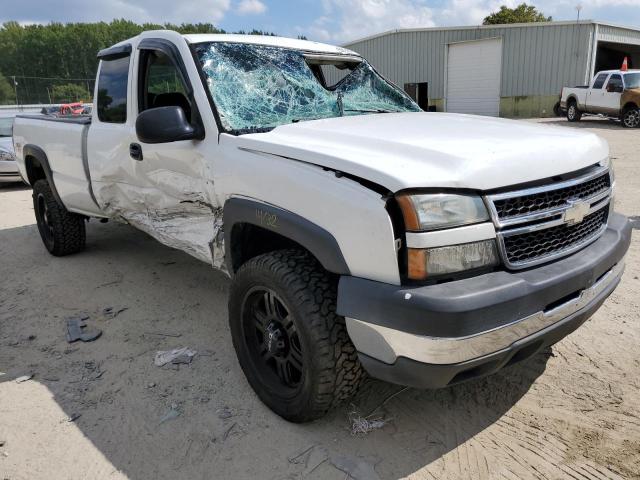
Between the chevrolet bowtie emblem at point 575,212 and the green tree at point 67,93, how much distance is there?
42.0m

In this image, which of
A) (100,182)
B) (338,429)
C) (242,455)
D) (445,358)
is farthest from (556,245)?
(100,182)

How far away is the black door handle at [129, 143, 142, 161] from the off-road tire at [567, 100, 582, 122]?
19210 millimetres

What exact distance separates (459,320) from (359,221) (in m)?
0.53

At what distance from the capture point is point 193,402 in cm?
282

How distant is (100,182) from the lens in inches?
166

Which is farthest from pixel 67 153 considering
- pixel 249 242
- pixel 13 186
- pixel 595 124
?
pixel 595 124

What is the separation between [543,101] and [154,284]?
23.2 metres

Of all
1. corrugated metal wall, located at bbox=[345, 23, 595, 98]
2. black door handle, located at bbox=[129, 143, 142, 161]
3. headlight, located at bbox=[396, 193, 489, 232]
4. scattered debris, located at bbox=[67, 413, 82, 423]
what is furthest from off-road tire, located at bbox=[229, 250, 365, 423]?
corrugated metal wall, located at bbox=[345, 23, 595, 98]

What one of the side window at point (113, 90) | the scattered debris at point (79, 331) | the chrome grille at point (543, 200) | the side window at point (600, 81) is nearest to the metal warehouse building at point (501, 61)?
the side window at point (600, 81)

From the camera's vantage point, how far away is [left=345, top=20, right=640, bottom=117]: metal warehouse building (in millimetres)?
22422

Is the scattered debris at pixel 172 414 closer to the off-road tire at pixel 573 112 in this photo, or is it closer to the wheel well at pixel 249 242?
the wheel well at pixel 249 242

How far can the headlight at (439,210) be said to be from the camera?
1.92m

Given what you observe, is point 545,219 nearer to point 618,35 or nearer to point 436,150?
point 436,150

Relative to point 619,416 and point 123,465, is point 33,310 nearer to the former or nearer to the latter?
point 123,465
